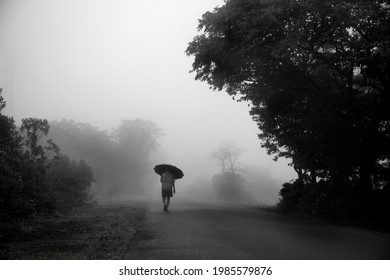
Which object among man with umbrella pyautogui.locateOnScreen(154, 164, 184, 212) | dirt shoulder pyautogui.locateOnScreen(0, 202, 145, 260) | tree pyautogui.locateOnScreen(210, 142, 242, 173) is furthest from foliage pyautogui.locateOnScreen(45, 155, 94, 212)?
tree pyautogui.locateOnScreen(210, 142, 242, 173)

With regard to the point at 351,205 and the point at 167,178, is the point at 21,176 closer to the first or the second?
the point at 167,178

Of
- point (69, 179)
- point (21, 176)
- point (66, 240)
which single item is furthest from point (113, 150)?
A: point (66, 240)

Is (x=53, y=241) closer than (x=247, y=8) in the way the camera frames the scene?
Yes

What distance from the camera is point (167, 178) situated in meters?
16.7

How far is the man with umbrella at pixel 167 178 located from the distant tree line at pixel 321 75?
516cm

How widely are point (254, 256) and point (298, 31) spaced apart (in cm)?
1031

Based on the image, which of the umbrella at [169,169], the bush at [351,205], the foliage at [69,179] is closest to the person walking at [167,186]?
the umbrella at [169,169]

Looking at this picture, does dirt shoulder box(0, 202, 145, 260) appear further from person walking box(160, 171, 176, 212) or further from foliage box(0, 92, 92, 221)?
person walking box(160, 171, 176, 212)

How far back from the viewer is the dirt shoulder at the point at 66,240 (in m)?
7.36

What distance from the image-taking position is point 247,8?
1492 centimetres

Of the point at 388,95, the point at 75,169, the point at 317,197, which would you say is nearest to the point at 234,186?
the point at 75,169

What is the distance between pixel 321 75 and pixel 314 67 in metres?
3.03

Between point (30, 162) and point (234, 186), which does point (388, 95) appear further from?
point (234, 186)
